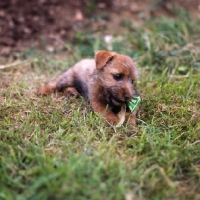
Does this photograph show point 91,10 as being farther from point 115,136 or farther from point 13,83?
point 115,136

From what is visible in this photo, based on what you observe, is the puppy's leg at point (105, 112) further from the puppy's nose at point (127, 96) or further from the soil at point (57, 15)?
the soil at point (57, 15)

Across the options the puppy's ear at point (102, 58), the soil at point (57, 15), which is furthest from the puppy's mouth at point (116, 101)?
the soil at point (57, 15)

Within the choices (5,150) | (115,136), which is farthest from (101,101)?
(5,150)

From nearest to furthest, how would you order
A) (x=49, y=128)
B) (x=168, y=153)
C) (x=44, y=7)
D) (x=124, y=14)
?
(x=168, y=153), (x=49, y=128), (x=44, y=7), (x=124, y=14)

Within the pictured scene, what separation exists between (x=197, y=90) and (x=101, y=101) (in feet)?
5.23

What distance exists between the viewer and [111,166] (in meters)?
3.83

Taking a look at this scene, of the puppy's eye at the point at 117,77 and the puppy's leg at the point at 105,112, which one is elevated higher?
the puppy's eye at the point at 117,77

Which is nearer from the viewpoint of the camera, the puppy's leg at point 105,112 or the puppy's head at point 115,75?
the puppy's head at point 115,75

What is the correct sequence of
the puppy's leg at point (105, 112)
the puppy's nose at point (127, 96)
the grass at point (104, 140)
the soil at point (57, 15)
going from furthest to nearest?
the soil at point (57, 15), the puppy's leg at point (105, 112), the puppy's nose at point (127, 96), the grass at point (104, 140)

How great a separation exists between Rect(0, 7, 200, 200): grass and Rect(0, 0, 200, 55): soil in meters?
0.96

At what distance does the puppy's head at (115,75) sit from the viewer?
15.7 feet

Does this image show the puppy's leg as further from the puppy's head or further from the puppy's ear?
the puppy's ear

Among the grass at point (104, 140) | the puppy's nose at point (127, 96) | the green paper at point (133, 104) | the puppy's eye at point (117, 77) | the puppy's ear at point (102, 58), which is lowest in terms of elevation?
the grass at point (104, 140)

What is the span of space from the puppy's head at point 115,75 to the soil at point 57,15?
3057 millimetres
